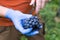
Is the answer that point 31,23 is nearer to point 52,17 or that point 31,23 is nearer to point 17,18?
point 17,18

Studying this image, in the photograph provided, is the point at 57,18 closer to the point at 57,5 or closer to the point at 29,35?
the point at 57,5

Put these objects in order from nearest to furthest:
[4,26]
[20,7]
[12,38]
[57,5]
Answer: [57,5] < [12,38] < [4,26] < [20,7]

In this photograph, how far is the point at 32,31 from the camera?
922mm

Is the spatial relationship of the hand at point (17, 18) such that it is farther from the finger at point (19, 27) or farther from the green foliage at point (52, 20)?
the green foliage at point (52, 20)

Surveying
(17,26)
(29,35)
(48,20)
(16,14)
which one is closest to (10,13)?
(16,14)

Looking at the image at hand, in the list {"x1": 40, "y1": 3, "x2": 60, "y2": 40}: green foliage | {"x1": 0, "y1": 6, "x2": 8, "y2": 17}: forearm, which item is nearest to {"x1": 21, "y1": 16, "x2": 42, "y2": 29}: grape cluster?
{"x1": 0, "y1": 6, "x2": 8, "y2": 17}: forearm

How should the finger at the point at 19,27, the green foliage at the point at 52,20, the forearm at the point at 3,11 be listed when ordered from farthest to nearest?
the forearm at the point at 3,11
the finger at the point at 19,27
the green foliage at the point at 52,20

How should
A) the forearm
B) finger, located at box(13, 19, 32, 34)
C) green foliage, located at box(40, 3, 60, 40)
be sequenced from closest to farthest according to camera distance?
green foliage, located at box(40, 3, 60, 40), finger, located at box(13, 19, 32, 34), the forearm

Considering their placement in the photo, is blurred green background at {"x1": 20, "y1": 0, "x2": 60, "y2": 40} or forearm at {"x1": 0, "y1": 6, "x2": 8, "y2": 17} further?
A: forearm at {"x1": 0, "y1": 6, "x2": 8, "y2": 17}

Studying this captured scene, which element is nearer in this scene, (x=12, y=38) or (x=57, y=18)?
(x=57, y=18)

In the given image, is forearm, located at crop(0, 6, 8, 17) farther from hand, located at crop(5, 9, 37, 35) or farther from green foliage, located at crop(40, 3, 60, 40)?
green foliage, located at crop(40, 3, 60, 40)

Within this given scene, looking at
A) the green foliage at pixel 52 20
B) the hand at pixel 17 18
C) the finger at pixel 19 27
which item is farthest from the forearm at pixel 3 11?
the green foliage at pixel 52 20

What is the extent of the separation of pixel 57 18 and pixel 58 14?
1cm

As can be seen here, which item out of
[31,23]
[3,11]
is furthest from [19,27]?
[3,11]
